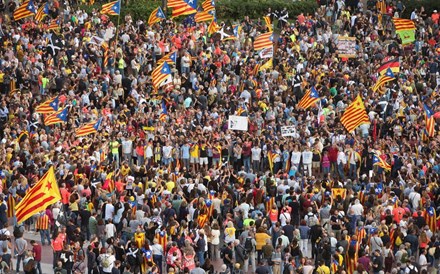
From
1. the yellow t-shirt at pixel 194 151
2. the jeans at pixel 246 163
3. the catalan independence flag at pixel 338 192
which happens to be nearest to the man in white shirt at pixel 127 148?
the yellow t-shirt at pixel 194 151

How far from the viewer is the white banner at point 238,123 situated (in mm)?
46594

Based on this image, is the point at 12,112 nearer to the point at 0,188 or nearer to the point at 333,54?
the point at 0,188

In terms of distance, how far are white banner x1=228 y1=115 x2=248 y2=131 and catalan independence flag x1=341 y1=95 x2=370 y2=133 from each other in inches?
129

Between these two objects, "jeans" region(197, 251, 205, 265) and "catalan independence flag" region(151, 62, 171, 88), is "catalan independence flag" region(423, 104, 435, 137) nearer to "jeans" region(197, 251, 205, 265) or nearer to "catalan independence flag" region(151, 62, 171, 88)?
"catalan independence flag" region(151, 62, 171, 88)

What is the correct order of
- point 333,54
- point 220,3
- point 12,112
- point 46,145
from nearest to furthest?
1. point 46,145
2. point 12,112
3. point 333,54
4. point 220,3

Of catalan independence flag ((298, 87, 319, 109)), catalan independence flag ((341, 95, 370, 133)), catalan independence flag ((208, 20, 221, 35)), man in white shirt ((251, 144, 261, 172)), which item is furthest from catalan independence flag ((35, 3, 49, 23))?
catalan independence flag ((341, 95, 370, 133))

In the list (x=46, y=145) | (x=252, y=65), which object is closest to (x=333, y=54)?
(x=252, y=65)

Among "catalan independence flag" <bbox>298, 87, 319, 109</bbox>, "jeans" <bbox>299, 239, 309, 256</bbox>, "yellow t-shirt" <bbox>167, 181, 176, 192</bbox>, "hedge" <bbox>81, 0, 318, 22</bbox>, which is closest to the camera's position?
"jeans" <bbox>299, 239, 309, 256</bbox>

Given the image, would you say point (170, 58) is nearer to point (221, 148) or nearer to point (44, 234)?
point (221, 148)

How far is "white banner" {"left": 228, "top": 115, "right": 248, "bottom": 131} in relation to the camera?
46.6 metres

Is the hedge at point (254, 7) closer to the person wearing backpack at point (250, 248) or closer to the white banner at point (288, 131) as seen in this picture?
the white banner at point (288, 131)

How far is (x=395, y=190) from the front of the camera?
40.4m

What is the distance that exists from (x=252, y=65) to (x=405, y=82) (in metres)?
5.82

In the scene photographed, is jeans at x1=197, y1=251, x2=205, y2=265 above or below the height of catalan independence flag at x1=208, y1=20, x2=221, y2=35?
below
